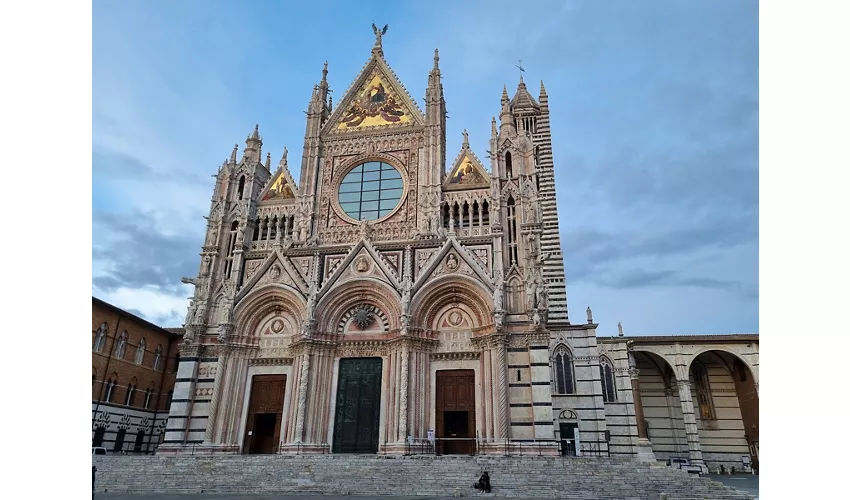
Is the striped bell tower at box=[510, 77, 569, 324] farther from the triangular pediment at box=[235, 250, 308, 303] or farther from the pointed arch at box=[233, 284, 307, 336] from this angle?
A: the pointed arch at box=[233, 284, 307, 336]

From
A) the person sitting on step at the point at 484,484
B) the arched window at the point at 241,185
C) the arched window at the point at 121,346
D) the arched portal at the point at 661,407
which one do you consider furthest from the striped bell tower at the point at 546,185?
the arched window at the point at 121,346

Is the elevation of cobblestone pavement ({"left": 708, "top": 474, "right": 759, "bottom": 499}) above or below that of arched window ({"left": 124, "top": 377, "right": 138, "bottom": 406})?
below

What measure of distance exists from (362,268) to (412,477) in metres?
10.5

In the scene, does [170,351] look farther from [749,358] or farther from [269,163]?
[749,358]

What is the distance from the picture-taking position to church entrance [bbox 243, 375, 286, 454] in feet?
75.8

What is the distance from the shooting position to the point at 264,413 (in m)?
23.3

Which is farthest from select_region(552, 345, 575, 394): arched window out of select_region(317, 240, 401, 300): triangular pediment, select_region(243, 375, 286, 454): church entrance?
select_region(243, 375, 286, 454): church entrance

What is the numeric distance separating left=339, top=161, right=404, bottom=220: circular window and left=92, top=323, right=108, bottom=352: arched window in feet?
43.2

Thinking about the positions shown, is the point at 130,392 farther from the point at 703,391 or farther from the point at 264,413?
the point at 703,391

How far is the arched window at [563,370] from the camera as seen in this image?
27.0 m

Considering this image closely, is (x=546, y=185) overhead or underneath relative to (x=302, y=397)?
overhead

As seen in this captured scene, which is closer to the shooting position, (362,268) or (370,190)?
(362,268)

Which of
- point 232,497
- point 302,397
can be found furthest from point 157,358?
point 232,497
